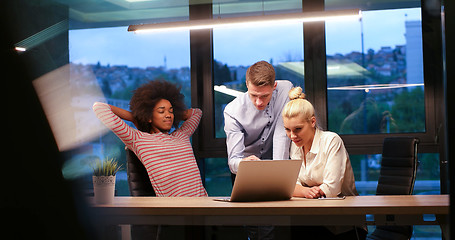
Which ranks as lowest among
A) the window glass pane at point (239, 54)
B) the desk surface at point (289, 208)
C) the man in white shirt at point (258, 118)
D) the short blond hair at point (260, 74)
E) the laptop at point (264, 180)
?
the desk surface at point (289, 208)

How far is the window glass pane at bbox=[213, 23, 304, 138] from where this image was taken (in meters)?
Result: 2.71

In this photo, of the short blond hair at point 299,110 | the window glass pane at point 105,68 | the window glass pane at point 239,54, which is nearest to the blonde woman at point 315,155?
the short blond hair at point 299,110

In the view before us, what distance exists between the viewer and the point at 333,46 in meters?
2.89

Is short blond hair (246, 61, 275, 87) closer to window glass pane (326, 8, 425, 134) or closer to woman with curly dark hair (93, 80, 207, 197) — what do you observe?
woman with curly dark hair (93, 80, 207, 197)

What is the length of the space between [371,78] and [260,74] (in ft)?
3.46

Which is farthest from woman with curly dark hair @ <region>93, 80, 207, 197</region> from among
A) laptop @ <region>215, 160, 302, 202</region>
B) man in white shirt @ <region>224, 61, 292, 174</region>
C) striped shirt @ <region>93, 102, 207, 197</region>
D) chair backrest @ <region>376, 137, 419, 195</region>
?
chair backrest @ <region>376, 137, 419, 195</region>

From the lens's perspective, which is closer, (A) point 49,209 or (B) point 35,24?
(A) point 49,209

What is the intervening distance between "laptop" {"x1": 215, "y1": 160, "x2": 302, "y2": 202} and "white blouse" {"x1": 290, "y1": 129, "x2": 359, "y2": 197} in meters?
0.28

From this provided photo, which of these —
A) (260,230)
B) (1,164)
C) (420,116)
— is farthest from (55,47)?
(420,116)

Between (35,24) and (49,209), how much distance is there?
0.22m

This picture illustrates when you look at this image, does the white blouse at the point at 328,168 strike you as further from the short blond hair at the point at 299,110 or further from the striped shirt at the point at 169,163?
the striped shirt at the point at 169,163

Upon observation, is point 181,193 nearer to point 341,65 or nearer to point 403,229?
point 403,229

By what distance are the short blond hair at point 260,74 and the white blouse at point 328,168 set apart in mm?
453

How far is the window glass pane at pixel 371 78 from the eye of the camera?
2.70 meters
